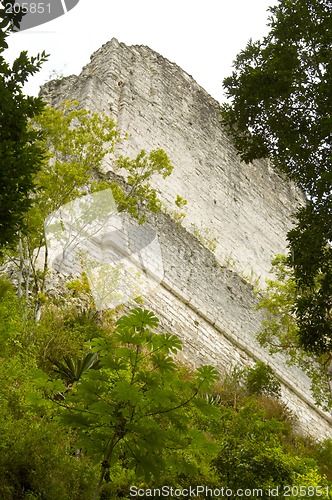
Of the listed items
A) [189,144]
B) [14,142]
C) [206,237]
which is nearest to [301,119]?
[14,142]

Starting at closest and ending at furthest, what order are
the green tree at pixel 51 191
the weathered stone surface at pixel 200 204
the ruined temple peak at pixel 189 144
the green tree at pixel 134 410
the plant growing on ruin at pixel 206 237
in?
the green tree at pixel 134 410 → the green tree at pixel 51 191 → the weathered stone surface at pixel 200 204 → the ruined temple peak at pixel 189 144 → the plant growing on ruin at pixel 206 237

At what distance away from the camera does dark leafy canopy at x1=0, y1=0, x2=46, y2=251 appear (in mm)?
4750

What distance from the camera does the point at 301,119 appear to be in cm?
759

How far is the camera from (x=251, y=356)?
14516 millimetres

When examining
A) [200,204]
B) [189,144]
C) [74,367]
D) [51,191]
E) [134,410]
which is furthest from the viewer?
[189,144]

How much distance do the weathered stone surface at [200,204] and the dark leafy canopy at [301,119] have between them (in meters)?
5.19

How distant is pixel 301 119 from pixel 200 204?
12638 mm

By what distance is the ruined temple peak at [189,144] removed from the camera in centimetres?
1875

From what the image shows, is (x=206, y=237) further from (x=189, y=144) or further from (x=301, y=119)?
(x=301, y=119)

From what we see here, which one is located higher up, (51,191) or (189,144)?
(189,144)

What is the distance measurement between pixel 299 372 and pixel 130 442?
12.0 m

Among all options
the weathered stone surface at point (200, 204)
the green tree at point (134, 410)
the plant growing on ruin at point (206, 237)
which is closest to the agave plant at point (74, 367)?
the green tree at point (134, 410)

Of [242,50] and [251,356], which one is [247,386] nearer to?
[251,356]

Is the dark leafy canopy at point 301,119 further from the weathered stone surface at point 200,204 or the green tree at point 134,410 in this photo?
the weathered stone surface at point 200,204
